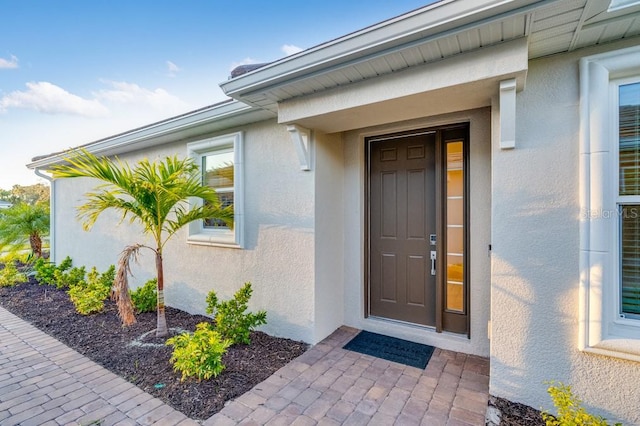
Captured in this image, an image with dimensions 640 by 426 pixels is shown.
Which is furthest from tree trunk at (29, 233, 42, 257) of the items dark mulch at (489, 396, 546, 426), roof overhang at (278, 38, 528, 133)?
dark mulch at (489, 396, 546, 426)

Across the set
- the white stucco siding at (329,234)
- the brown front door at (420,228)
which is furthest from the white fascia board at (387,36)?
the brown front door at (420,228)

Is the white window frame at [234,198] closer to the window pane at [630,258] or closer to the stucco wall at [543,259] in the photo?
the stucco wall at [543,259]

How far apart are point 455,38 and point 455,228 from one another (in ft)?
6.94

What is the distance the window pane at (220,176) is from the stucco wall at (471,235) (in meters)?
1.96

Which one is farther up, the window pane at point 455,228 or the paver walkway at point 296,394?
the window pane at point 455,228

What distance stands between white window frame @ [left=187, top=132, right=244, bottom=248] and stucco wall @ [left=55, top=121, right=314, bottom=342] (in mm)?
91

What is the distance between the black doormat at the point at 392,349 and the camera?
2.99 m

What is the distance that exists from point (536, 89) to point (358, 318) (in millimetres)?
3204

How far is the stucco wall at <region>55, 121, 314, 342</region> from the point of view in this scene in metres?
3.45

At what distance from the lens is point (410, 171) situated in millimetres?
3537

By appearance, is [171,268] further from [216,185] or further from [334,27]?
[334,27]

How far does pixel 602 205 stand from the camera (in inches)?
78.0

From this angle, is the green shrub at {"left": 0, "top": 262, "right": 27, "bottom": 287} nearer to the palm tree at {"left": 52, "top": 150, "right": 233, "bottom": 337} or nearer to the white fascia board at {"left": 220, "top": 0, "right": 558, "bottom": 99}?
the palm tree at {"left": 52, "top": 150, "right": 233, "bottom": 337}

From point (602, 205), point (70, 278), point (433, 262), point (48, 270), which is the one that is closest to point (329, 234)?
point (433, 262)
